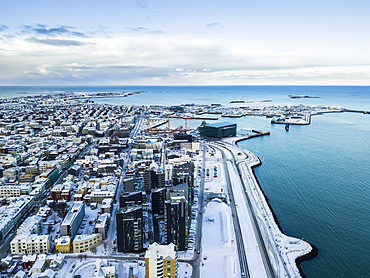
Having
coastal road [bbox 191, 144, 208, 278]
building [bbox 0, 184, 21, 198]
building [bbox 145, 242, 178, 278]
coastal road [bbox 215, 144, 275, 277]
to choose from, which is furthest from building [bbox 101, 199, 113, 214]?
coastal road [bbox 215, 144, 275, 277]

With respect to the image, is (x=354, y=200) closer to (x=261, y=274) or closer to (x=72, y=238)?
(x=261, y=274)

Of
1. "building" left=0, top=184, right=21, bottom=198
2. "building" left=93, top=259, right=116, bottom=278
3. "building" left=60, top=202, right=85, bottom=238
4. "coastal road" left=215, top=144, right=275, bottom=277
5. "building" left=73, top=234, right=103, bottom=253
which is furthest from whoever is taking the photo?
"building" left=0, top=184, right=21, bottom=198

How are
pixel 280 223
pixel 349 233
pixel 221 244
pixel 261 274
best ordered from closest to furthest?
pixel 261 274
pixel 221 244
pixel 349 233
pixel 280 223

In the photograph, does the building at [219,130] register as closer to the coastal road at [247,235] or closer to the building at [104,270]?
the coastal road at [247,235]

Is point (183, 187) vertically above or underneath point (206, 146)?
above

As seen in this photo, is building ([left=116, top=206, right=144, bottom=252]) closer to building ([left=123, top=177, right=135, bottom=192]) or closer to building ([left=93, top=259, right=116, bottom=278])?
building ([left=93, top=259, right=116, bottom=278])

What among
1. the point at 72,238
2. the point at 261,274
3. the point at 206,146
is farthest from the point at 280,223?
the point at 206,146
